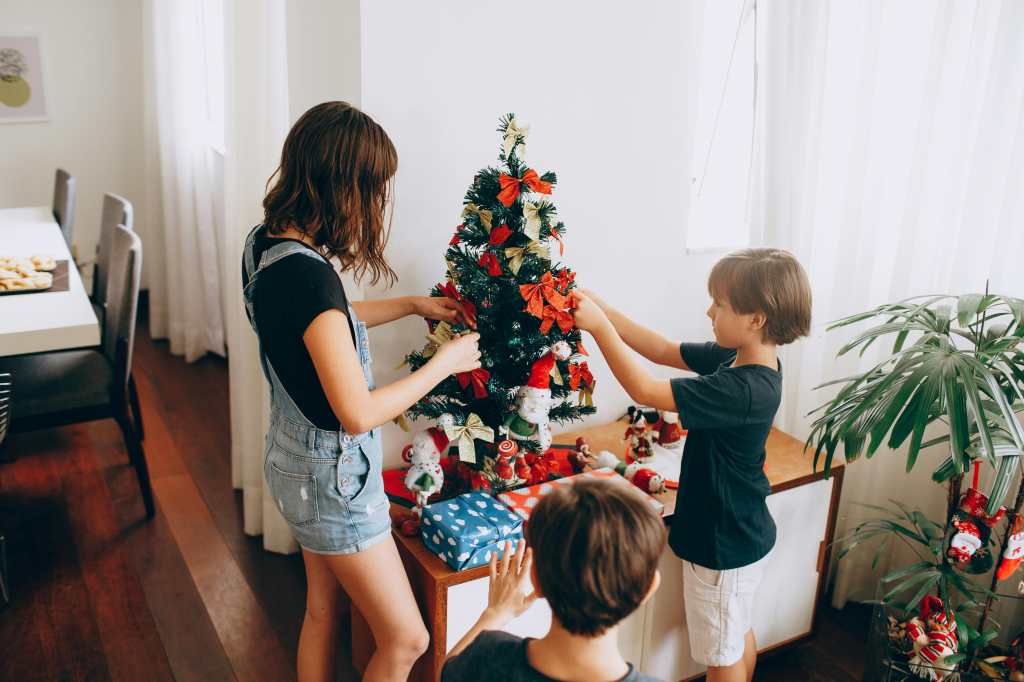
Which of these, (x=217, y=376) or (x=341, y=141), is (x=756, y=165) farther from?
(x=217, y=376)

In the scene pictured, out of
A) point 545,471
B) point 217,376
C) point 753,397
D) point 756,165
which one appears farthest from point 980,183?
point 217,376

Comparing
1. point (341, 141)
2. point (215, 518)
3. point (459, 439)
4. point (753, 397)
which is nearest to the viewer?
point (341, 141)

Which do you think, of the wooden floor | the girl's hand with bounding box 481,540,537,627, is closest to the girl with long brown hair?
the girl's hand with bounding box 481,540,537,627

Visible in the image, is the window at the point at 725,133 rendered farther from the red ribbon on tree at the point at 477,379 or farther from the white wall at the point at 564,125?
the red ribbon on tree at the point at 477,379

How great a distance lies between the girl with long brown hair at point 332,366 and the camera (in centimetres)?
146

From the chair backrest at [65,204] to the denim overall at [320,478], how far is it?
2.76 metres

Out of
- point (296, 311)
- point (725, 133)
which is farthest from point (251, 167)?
point (725, 133)

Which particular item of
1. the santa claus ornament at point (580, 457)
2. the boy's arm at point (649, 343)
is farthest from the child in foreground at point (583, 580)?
the santa claus ornament at point (580, 457)

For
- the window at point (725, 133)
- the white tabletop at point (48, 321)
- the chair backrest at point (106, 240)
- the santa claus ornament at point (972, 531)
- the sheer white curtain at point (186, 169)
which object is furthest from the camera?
the sheer white curtain at point (186, 169)

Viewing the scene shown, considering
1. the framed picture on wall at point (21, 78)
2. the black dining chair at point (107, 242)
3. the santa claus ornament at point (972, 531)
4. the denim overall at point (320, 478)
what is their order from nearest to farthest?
the denim overall at point (320, 478) < the santa claus ornament at point (972, 531) < the black dining chair at point (107, 242) < the framed picture on wall at point (21, 78)

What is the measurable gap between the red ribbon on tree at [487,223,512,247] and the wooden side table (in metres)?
0.68

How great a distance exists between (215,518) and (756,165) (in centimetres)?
213

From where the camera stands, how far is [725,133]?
2.78m

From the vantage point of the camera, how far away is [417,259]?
7.24 ft
